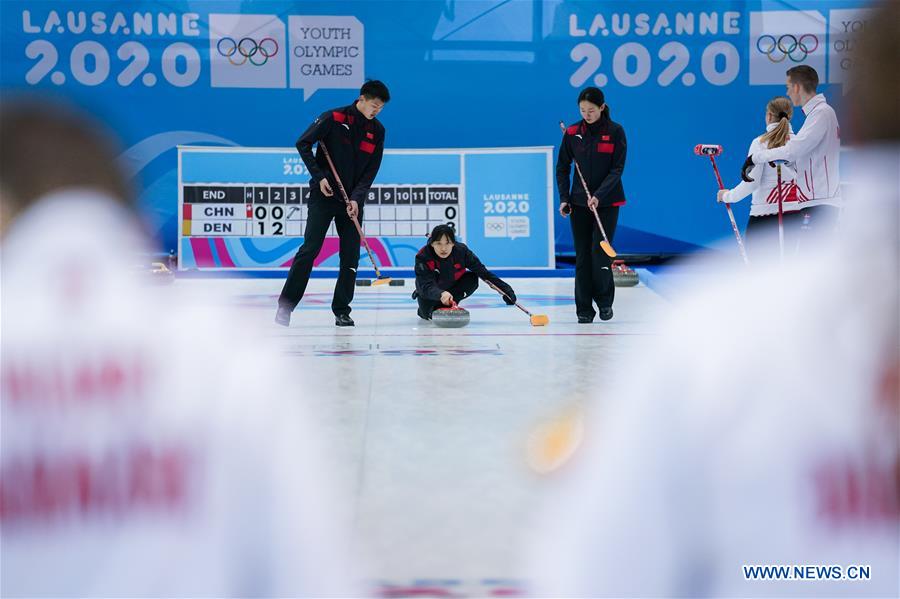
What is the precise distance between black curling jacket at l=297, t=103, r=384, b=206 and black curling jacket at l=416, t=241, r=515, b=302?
0.55 meters

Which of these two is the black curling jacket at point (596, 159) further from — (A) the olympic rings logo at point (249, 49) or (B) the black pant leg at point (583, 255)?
(A) the olympic rings logo at point (249, 49)

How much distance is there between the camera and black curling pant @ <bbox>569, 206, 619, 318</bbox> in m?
6.26

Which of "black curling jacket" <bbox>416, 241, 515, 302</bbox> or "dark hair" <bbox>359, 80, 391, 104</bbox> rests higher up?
"dark hair" <bbox>359, 80, 391, 104</bbox>

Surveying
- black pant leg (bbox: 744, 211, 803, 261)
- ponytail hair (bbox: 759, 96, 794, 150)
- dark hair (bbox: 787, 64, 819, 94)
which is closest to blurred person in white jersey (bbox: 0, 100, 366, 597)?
black pant leg (bbox: 744, 211, 803, 261)

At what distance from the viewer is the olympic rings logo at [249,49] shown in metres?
9.70

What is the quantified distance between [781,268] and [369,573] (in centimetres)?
91

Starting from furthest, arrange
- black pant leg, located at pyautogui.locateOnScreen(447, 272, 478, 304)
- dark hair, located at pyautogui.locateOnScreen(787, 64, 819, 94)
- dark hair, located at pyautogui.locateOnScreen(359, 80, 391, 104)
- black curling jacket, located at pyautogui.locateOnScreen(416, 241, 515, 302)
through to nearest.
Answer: black pant leg, located at pyautogui.locateOnScreen(447, 272, 478, 304) → black curling jacket, located at pyautogui.locateOnScreen(416, 241, 515, 302) → dark hair, located at pyautogui.locateOnScreen(359, 80, 391, 104) → dark hair, located at pyautogui.locateOnScreen(787, 64, 819, 94)

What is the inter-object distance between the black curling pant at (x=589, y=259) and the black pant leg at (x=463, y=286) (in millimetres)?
683

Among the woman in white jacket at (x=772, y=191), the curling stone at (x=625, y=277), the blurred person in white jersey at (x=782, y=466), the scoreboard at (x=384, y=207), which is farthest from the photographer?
the scoreboard at (x=384, y=207)

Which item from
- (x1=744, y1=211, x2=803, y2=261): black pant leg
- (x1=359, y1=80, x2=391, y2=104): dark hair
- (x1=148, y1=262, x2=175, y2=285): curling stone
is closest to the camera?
(x1=744, y1=211, x2=803, y2=261): black pant leg

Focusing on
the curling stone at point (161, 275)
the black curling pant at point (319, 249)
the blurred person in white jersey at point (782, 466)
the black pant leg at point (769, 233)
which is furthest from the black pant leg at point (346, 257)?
the blurred person in white jersey at point (782, 466)

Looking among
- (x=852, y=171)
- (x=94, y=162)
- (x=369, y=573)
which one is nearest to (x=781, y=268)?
(x=852, y=171)

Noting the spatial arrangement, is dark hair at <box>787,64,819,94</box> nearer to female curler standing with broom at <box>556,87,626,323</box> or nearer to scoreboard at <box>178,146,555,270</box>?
female curler standing with broom at <box>556,87,626,323</box>

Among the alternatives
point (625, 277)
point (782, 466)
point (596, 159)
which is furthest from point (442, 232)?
point (782, 466)
